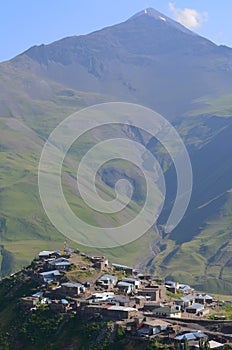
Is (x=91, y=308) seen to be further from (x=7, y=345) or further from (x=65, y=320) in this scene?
(x=7, y=345)

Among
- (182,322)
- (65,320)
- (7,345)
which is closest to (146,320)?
(182,322)

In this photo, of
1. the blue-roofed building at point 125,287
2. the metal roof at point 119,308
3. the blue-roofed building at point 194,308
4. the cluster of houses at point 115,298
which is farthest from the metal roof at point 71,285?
the blue-roofed building at point 194,308

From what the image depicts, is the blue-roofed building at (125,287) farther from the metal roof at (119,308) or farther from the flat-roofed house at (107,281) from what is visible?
the metal roof at (119,308)

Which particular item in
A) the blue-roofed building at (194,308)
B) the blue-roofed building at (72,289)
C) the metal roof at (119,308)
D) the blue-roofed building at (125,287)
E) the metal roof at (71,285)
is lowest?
the metal roof at (119,308)

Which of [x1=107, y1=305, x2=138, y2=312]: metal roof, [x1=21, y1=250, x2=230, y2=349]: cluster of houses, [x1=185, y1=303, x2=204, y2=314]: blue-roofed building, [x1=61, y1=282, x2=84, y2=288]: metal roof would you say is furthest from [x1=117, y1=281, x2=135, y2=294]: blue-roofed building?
[x1=107, y1=305, x2=138, y2=312]: metal roof

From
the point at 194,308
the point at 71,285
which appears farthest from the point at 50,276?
the point at 194,308

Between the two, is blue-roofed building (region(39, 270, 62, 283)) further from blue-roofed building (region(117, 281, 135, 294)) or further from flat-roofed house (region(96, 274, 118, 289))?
blue-roofed building (region(117, 281, 135, 294))

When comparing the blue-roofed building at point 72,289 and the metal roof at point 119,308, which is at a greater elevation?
the blue-roofed building at point 72,289
